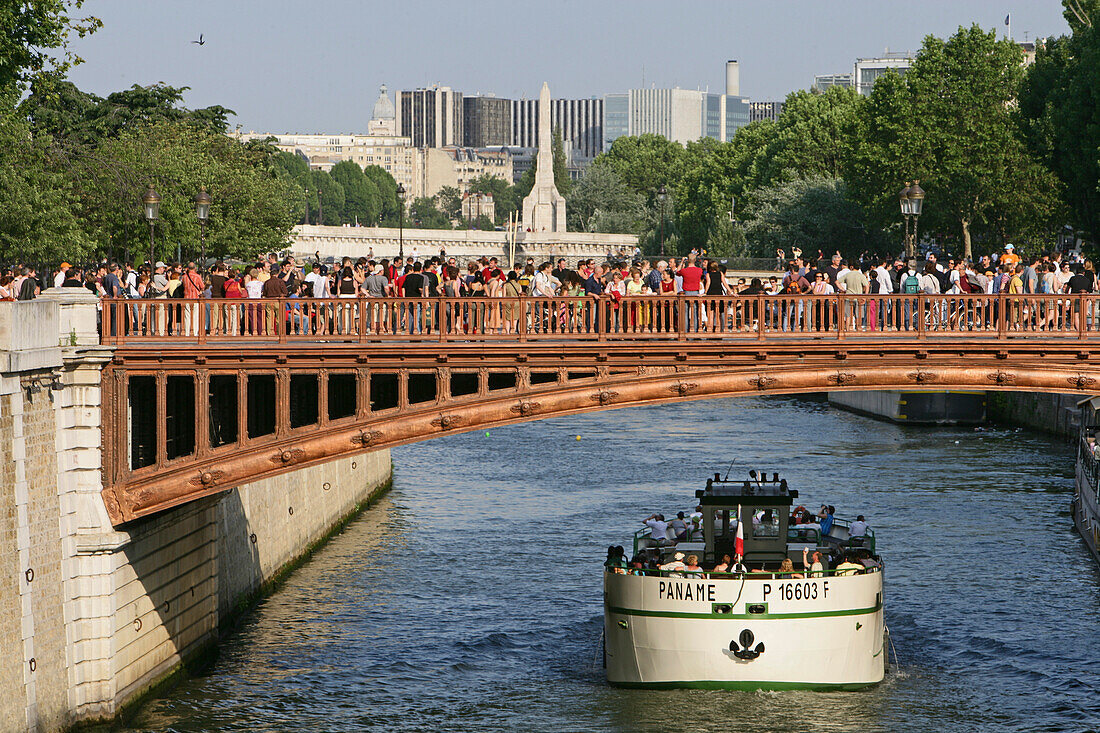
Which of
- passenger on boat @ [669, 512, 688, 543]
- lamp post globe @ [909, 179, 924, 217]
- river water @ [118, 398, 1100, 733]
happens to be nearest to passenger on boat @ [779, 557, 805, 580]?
river water @ [118, 398, 1100, 733]

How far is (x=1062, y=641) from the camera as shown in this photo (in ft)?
111

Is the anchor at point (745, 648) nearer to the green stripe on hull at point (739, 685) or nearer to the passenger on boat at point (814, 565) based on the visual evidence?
the green stripe on hull at point (739, 685)

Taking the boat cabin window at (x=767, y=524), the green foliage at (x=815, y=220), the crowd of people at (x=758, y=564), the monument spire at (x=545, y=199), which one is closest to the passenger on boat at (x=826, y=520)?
the crowd of people at (x=758, y=564)

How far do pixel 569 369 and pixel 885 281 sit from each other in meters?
7.40

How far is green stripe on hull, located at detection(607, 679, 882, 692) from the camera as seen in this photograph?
29828 mm

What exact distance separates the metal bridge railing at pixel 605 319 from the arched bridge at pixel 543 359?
0.04 meters

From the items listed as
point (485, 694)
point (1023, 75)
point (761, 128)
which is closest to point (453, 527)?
point (485, 694)

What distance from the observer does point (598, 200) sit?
184875mm

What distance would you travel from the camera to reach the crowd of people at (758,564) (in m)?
29.7

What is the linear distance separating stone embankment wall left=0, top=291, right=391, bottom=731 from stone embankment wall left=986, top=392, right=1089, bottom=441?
39.0m

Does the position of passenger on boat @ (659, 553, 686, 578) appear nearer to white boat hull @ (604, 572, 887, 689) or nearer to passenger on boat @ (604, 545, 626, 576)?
white boat hull @ (604, 572, 887, 689)

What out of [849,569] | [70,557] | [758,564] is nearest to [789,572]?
[849,569]

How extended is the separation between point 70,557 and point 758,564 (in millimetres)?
13821

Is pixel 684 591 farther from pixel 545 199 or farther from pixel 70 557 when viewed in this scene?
pixel 545 199
